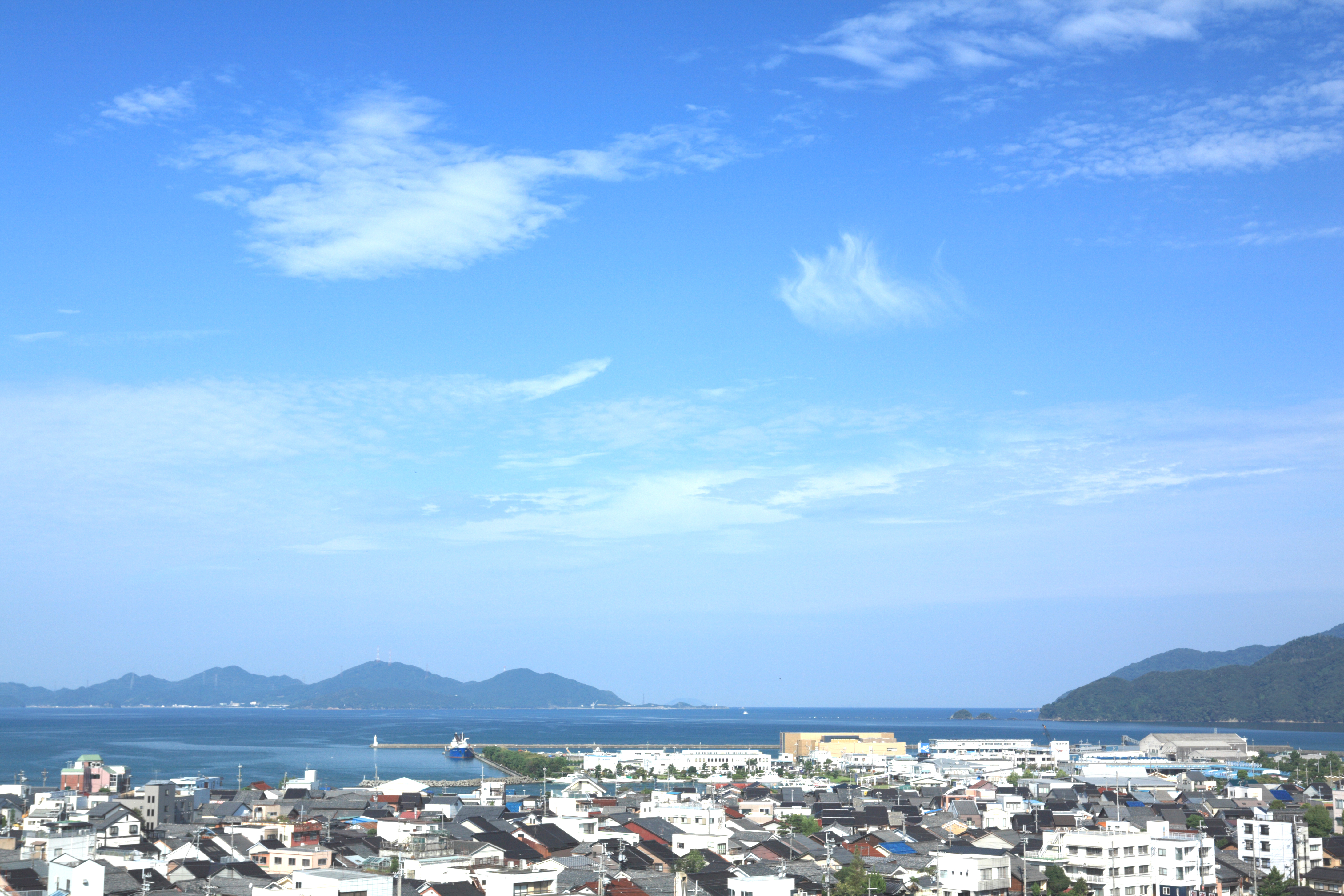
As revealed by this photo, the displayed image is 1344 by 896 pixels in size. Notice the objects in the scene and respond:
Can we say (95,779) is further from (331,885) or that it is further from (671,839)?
(331,885)

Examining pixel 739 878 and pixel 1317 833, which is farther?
pixel 1317 833

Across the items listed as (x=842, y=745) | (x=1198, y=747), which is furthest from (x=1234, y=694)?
(x=842, y=745)

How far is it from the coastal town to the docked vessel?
2724 cm

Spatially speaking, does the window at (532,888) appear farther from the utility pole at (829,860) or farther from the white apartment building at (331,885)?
the utility pole at (829,860)

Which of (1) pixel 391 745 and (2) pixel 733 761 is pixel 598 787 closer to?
(2) pixel 733 761

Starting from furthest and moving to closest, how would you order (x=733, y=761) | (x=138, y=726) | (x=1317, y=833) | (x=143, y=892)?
(x=138, y=726)
(x=733, y=761)
(x=1317, y=833)
(x=143, y=892)

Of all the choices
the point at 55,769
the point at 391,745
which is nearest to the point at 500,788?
the point at 55,769

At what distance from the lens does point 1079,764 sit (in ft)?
162

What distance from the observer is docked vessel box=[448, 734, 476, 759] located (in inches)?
2650

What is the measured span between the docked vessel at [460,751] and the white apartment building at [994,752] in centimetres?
2606

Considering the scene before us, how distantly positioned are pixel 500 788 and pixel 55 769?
2548 cm

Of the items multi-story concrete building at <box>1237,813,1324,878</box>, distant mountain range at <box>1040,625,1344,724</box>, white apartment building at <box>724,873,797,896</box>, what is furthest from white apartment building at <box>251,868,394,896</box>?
distant mountain range at <box>1040,625,1344,724</box>

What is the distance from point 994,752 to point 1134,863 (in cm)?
4308

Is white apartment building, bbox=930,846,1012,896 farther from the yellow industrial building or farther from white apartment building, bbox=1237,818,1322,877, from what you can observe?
the yellow industrial building
